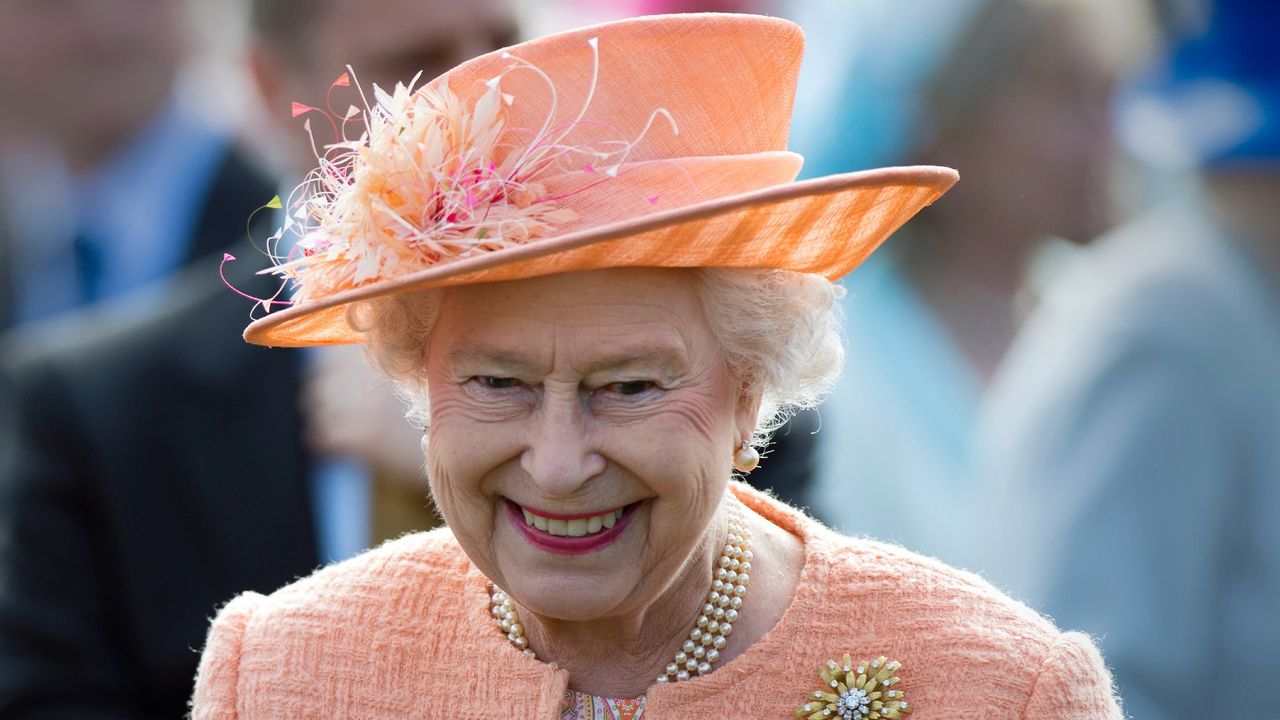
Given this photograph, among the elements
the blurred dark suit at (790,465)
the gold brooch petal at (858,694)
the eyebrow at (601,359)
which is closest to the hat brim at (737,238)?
the eyebrow at (601,359)

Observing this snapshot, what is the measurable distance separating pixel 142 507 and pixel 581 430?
7.10ft

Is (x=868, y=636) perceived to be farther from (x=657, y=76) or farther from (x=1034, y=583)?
(x=1034, y=583)

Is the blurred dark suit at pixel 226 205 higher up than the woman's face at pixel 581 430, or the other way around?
the blurred dark suit at pixel 226 205

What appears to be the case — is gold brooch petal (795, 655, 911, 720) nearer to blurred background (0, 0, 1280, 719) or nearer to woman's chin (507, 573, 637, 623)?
woman's chin (507, 573, 637, 623)

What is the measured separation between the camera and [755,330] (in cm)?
334

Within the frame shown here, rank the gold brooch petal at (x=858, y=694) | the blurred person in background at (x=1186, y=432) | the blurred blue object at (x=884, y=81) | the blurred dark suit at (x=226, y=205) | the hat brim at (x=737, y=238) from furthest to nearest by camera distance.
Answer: the blurred blue object at (x=884, y=81)
the blurred dark suit at (x=226, y=205)
the blurred person in background at (x=1186, y=432)
the gold brooch petal at (x=858, y=694)
the hat brim at (x=737, y=238)

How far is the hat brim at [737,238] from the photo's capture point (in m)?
3.00

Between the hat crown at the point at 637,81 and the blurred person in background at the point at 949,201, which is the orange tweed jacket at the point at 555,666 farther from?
the blurred person in background at the point at 949,201

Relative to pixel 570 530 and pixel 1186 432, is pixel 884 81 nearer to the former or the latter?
pixel 1186 432

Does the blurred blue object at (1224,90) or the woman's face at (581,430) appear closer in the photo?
the woman's face at (581,430)

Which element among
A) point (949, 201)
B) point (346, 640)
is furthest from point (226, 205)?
point (346, 640)

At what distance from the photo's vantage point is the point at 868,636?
347 centimetres

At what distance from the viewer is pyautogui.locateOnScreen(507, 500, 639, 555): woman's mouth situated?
10.7 ft

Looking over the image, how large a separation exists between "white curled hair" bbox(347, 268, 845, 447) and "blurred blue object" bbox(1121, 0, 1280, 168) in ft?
5.78
